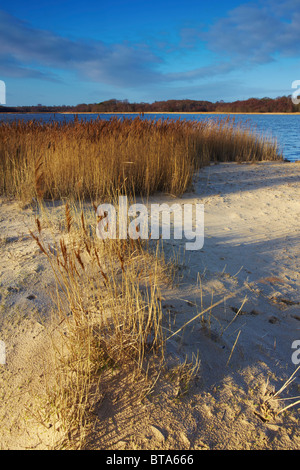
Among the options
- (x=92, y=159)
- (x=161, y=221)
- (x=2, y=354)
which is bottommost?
(x=2, y=354)

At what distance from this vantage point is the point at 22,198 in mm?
4859

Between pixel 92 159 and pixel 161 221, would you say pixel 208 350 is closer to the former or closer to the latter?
pixel 161 221

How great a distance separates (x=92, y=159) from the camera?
528 cm

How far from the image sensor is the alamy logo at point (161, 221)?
3.10m

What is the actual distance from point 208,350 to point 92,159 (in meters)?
4.12

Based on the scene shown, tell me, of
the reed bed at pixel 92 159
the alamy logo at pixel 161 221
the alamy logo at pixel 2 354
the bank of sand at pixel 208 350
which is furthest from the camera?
the reed bed at pixel 92 159

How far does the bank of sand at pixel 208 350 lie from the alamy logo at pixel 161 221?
200 millimetres

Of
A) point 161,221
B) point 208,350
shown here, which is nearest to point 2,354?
point 208,350

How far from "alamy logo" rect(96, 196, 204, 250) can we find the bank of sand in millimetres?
200

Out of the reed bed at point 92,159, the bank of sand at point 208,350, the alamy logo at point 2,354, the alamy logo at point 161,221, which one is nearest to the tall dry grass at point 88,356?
the bank of sand at point 208,350

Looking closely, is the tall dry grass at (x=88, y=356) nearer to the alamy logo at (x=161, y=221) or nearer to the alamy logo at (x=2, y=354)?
the alamy logo at (x=2, y=354)

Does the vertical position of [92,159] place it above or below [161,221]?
above

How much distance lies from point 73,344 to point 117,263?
3.61 ft

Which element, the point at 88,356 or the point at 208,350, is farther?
the point at 208,350
